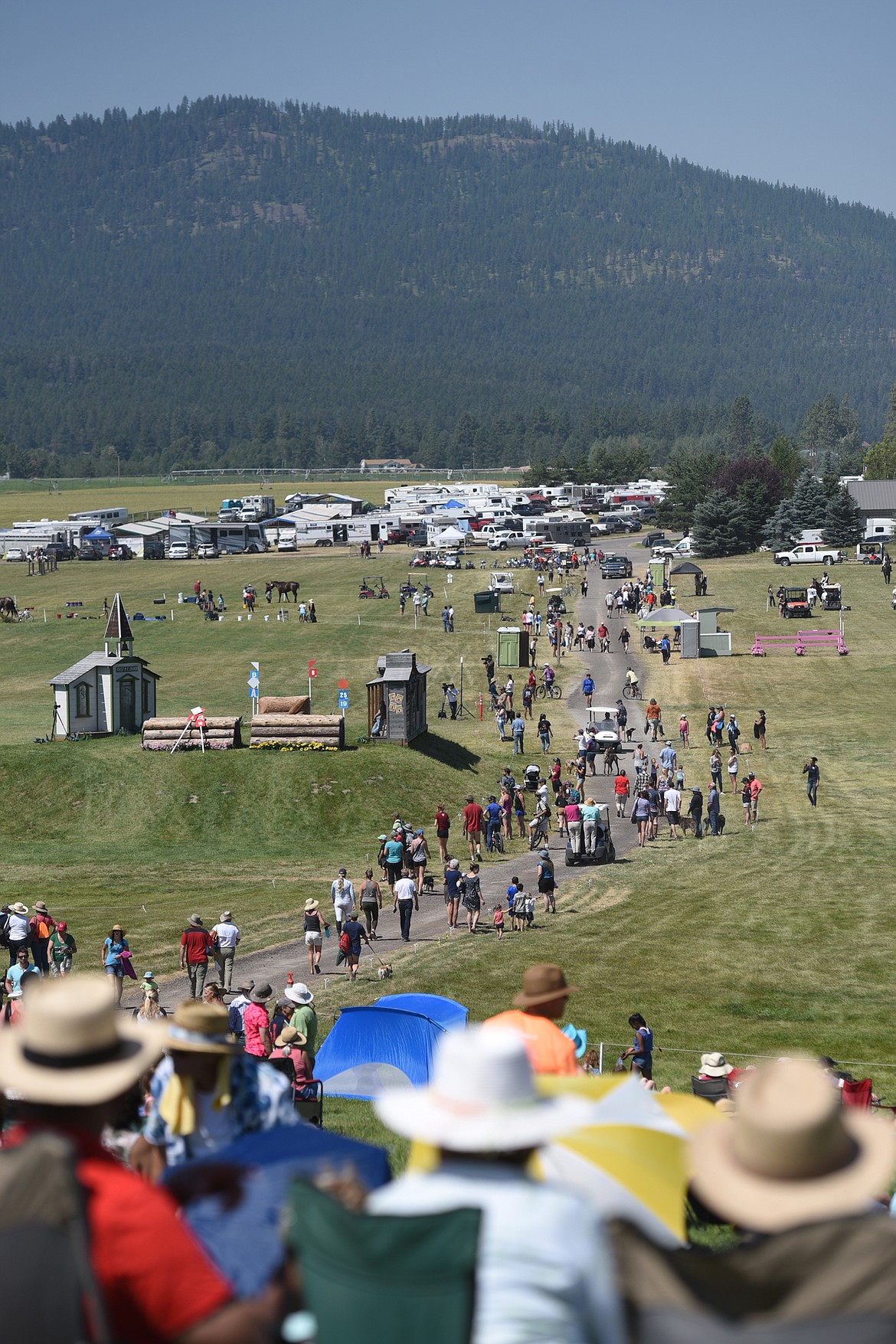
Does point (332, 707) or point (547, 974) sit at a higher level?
point (547, 974)

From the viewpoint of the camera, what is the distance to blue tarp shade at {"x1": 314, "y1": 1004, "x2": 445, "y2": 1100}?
14.7 metres

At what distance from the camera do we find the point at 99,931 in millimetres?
23156

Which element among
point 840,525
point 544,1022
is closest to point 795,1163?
point 544,1022

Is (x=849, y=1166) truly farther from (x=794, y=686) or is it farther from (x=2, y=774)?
(x=794, y=686)

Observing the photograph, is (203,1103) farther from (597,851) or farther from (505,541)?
(505,541)

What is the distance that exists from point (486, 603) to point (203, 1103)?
6500 centimetres

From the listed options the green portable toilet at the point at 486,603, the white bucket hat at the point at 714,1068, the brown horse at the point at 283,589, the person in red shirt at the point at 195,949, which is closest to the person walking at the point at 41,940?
the person in red shirt at the point at 195,949

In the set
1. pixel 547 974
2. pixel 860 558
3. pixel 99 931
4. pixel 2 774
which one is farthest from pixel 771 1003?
Result: pixel 860 558

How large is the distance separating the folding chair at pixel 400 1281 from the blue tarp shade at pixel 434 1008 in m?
10.8

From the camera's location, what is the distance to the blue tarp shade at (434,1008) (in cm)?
1497

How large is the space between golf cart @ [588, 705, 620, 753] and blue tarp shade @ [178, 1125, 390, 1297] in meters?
36.9

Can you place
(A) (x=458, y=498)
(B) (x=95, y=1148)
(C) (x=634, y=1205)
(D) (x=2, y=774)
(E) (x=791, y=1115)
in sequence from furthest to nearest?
(A) (x=458, y=498) → (D) (x=2, y=774) → (C) (x=634, y=1205) → (B) (x=95, y=1148) → (E) (x=791, y=1115)

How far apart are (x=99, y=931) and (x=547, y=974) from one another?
17006mm

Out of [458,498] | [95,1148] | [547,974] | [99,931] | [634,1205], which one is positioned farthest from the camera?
[458,498]
